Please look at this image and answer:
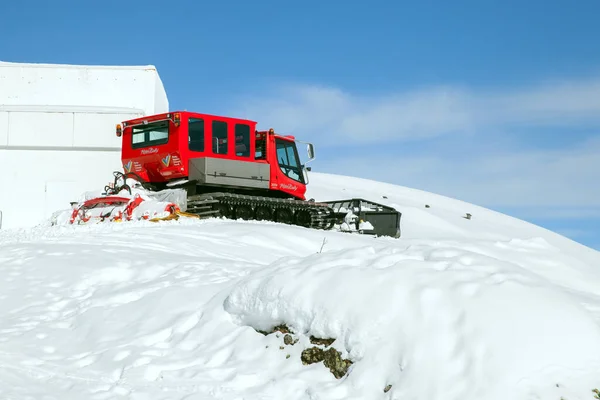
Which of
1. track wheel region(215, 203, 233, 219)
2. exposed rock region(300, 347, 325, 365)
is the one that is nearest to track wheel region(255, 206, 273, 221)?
track wheel region(215, 203, 233, 219)

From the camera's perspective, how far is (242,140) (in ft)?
60.0

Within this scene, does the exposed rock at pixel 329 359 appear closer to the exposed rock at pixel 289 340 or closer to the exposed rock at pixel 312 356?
the exposed rock at pixel 312 356

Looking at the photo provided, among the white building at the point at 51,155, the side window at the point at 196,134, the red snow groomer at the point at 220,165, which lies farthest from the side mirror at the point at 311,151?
the white building at the point at 51,155

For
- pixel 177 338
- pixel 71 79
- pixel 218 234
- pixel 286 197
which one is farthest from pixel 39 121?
pixel 177 338

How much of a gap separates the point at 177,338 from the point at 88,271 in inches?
94.8

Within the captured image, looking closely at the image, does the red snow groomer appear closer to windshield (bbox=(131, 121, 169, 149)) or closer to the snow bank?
windshield (bbox=(131, 121, 169, 149))

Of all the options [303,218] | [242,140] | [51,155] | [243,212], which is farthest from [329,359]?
[51,155]

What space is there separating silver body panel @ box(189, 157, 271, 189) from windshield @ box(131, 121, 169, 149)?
3.71 feet

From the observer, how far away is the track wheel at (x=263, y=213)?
60.6ft

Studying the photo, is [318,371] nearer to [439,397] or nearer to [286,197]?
[439,397]

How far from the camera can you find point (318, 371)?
18.4 ft

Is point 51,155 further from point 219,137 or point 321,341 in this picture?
point 321,341

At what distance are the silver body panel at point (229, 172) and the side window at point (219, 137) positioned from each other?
1.23 ft

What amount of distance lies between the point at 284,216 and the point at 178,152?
342 cm
